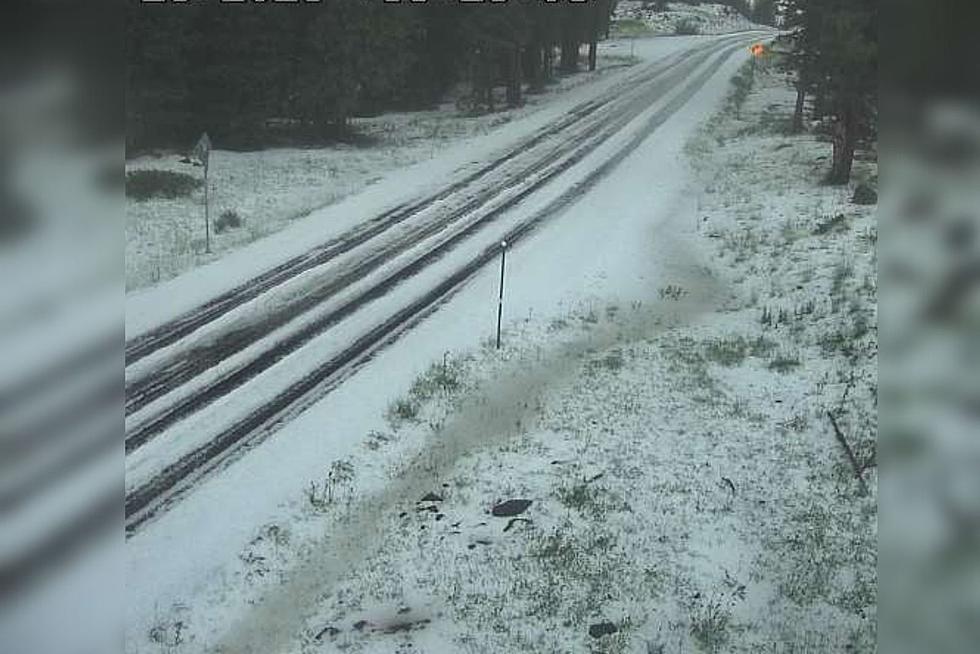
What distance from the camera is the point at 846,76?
26.4m

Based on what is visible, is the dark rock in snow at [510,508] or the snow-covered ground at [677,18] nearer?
the dark rock in snow at [510,508]

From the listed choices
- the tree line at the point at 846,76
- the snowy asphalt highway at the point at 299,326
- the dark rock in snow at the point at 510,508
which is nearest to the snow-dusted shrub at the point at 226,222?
the snowy asphalt highway at the point at 299,326

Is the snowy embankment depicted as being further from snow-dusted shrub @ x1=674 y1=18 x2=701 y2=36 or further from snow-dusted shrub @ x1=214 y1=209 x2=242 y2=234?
snow-dusted shrub @ x1=674 y1=18 x2=701 y2=36

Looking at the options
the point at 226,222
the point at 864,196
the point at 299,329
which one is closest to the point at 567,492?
the point at 299,329

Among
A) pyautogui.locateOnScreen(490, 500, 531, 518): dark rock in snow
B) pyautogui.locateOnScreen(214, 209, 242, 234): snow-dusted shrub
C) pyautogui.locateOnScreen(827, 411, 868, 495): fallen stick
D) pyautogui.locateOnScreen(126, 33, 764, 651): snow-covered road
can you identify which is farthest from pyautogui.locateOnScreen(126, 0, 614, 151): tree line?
pyautogui.locateOnScreen(827, 411, 868, 495): fallen stick

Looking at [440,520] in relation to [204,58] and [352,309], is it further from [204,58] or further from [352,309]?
[204,58]

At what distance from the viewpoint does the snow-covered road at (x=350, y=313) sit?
1113 cm

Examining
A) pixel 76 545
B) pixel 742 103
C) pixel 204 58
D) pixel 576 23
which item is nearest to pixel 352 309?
pixel 76 545

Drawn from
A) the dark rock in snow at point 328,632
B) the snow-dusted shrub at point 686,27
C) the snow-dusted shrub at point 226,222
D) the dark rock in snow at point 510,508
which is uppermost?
the snow-dusted shrub at point 686,27

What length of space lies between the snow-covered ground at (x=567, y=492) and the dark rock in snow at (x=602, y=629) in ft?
0.06

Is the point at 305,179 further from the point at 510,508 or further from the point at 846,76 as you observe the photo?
the point at 510,508

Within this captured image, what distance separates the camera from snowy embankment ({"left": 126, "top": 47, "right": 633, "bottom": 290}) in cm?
2156

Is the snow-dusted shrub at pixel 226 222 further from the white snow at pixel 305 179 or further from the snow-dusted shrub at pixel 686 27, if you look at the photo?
the snow-dusted shrub at pixel 686 27

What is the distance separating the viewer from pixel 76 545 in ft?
7.57
